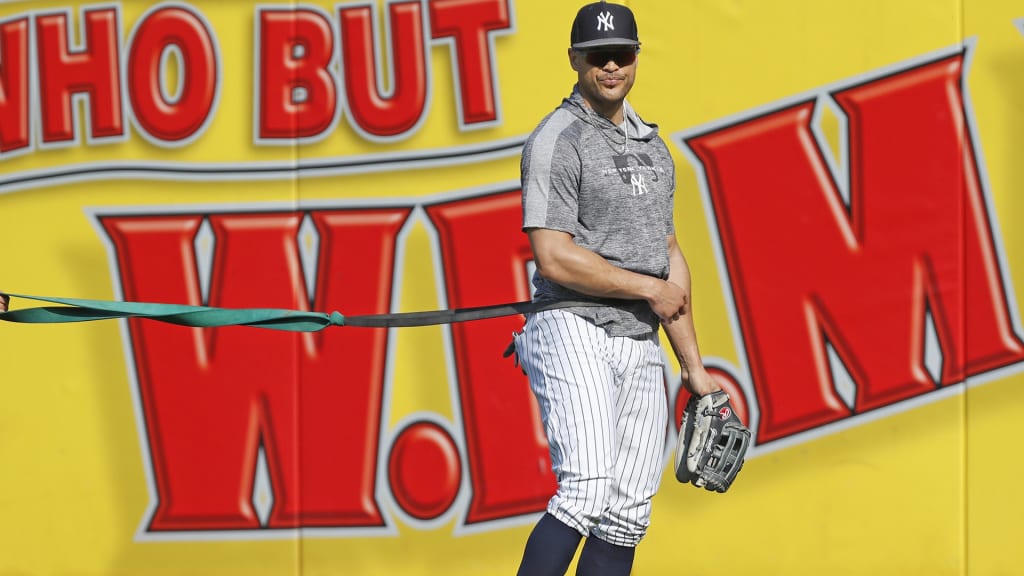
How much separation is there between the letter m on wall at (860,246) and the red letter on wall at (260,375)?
1.43 meters

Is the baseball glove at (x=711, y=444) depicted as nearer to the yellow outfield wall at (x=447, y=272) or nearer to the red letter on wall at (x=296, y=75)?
the yellow outfield wall at (x=447, y=272)

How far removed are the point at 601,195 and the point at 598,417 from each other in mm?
587

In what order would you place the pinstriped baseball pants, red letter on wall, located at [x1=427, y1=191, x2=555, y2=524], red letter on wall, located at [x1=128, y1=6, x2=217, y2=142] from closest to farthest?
the pinstriped baseball pants, red letter on wall, located at [x1=427, y1=191, x2=555, y2=524], red letter on wall, located at [x1=128, y1=6, x2=217, y2=142]

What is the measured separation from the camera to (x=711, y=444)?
3936 mm

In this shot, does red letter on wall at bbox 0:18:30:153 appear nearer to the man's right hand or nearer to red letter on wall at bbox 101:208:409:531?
red letter on wall at bbox 101:208:409:531

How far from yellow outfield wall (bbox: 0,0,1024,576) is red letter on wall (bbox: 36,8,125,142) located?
12 mm

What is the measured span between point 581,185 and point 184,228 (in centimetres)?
246

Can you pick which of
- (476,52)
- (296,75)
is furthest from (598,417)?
(296,75)

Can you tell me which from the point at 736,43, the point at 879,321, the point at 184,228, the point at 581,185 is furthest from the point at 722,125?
the point at 184,228

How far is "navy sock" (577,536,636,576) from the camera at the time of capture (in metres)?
3.79

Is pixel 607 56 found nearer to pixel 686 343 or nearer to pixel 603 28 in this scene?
pixel 603 28

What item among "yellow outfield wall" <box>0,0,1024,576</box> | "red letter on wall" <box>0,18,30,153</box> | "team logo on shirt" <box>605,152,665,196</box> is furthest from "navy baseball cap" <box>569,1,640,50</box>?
"red letter on wall" <box>0,18,30,153</box>

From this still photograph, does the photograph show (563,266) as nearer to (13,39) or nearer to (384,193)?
(384,193)

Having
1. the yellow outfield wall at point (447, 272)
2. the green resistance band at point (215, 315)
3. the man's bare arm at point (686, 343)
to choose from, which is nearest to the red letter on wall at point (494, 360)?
the yellow outfield wall at point (447, 272)
